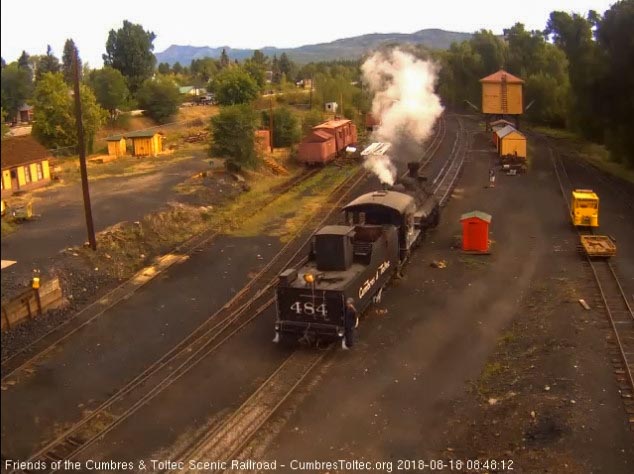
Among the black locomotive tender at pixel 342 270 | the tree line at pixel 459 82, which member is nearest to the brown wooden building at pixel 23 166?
the tree line at pixel 459 82

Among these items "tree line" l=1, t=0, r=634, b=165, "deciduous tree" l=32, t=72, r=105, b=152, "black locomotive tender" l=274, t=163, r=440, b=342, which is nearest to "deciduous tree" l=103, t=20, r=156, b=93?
"tree line" l=1, t=0, r=634, b=165

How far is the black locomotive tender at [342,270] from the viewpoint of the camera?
1427 centimetres

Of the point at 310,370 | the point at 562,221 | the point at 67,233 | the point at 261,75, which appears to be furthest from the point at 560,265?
the point at 261,75

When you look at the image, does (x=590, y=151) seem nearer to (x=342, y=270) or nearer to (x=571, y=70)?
(x=571, y=70)

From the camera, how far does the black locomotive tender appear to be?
14273mm

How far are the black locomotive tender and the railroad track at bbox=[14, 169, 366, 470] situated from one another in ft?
6.82

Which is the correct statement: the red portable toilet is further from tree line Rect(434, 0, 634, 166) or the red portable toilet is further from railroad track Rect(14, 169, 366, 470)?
tree line Rect(434, 0, 634, 166)

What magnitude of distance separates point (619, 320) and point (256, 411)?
1014 centimetres

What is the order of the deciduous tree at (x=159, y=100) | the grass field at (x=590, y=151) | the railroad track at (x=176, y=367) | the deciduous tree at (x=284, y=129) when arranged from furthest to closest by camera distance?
1. the deciduous tree at (x=159, y=100)
2. the deciduous tree at (x=284, y=129)
3. the grass field at (x=590, y=151)
4. the railroad track at (x=176, y=367)

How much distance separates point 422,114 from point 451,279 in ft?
57.1

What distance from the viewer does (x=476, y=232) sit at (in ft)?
73.4

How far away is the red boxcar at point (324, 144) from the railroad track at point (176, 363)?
18347 millimetres

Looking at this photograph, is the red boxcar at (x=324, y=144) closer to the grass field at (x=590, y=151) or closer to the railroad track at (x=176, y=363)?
the grass field at (x=590, y=151)

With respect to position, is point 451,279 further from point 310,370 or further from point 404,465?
point 404,465
